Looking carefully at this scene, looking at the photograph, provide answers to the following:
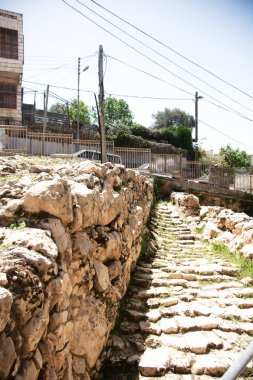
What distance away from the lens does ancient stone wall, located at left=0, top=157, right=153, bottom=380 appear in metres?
2.44

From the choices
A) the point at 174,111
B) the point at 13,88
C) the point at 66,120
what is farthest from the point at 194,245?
the point at 174,111

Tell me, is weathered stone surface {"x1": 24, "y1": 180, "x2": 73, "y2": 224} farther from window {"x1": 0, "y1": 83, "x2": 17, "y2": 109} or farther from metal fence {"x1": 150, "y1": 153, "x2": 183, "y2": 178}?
window {"x1": 0, "y1": 83, "x2": 17, "y2": 109}

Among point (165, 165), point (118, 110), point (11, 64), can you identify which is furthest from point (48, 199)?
point (118, 110)

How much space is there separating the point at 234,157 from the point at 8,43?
26.6m

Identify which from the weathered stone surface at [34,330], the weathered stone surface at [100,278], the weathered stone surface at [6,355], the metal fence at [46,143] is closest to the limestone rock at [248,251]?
the weathered stone surface at [100,278]

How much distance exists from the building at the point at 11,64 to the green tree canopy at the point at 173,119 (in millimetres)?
24429

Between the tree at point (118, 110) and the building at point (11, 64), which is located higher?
the tree at point (118, 110)

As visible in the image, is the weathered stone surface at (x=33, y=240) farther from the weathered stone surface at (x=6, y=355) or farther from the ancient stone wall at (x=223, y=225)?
the ancient stone wall at (x=223, y=225)

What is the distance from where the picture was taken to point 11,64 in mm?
21094

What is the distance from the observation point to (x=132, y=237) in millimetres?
6887

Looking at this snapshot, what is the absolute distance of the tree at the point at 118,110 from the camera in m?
49.4

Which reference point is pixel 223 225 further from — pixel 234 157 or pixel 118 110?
pixel 118 110

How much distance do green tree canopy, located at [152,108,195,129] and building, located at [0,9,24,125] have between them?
962 inches

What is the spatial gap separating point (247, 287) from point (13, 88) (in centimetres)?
2075
